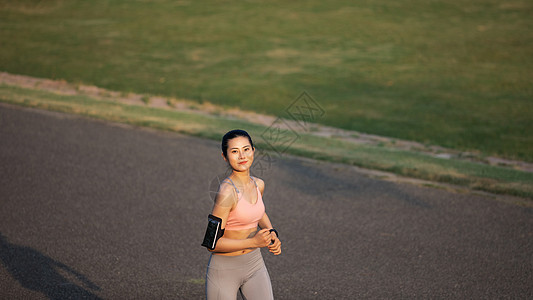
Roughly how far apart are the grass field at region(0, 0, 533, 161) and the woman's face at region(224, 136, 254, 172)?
9.96m

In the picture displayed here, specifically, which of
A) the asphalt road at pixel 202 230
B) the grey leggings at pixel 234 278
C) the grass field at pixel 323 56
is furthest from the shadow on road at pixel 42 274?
the grass field at pixel 323 56

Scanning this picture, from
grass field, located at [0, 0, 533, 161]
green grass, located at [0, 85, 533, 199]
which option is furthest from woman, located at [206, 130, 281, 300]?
grass field, located at [0, 0, 533, 161]

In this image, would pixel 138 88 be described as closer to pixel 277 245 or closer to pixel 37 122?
pixel 37 122

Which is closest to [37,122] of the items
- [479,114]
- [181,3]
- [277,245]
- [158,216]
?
[158,216]

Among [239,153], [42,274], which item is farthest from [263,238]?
[42,274]

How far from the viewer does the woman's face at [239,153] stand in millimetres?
3375

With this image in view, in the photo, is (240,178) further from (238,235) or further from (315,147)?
(315,147)

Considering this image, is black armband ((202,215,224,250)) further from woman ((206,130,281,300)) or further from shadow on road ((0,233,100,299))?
shadow on road ((0,233,100,299))

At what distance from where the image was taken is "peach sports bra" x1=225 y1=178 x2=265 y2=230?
338 cm

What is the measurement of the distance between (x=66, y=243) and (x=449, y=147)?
Answer: 894cm

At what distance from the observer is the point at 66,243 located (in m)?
6.12

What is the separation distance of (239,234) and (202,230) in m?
3.32

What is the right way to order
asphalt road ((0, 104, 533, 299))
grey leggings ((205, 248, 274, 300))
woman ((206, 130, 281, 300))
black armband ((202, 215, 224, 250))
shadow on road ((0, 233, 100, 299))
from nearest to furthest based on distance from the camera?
black armband ((202, 215, 224, 250))
woman ((206, 130, 281, 300))
grey leggings ((205, 248, 274, 300))
shadow on road ((0, 233, 100, 299))
asphalt road ((0, 104, 533, 299))

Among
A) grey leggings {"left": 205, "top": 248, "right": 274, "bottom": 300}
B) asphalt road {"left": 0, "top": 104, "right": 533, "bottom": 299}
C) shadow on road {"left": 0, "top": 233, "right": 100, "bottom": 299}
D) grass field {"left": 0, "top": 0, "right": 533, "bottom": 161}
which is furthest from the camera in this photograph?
grass field {"left": 0, "top": 0, "right": 533, "bottom": 161}
